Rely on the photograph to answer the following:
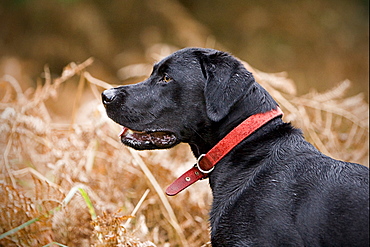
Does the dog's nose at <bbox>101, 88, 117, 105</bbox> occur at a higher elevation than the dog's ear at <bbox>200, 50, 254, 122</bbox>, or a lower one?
lower

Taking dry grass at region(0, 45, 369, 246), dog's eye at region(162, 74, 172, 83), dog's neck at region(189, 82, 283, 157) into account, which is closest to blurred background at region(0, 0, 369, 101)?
dry grass at region(0, 45, 369, 246)

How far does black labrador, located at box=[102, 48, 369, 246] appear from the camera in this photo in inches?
93.9

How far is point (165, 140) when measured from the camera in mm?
3121

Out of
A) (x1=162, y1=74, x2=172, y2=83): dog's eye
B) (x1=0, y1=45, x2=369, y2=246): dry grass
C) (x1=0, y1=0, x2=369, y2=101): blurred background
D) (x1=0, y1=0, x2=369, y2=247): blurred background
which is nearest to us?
(x1=162, y1=74, x2=172, y2=83): dog's eye

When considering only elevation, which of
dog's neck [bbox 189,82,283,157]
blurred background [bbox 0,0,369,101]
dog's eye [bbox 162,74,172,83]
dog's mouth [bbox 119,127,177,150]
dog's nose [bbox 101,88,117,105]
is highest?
dog's eye [bbox 162,74,172,83]

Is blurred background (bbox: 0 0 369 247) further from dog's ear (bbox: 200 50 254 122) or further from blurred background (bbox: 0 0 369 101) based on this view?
dog's ear (bbox: 200 50 254 122)

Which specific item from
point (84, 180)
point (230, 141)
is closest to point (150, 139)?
point (230, 141)

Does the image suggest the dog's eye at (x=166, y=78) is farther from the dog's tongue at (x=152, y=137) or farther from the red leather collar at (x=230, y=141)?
the red leather collar at (x=230, y=141)

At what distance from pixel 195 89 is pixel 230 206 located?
826 mm

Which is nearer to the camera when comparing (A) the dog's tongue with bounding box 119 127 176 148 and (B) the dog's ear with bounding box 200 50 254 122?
(B) the dog's ear with bounding box 200 50 254 122

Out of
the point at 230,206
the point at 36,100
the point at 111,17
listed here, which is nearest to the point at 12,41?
the point at 111,17

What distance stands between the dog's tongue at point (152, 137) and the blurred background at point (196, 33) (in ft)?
25.5

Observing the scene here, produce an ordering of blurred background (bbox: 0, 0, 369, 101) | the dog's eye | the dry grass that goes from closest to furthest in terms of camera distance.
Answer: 1. the dog's eye
2. the dry grass
3. blurred background (bbox: 0, 0, 369, 101)

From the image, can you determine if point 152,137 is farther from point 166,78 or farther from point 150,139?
point 166,78
